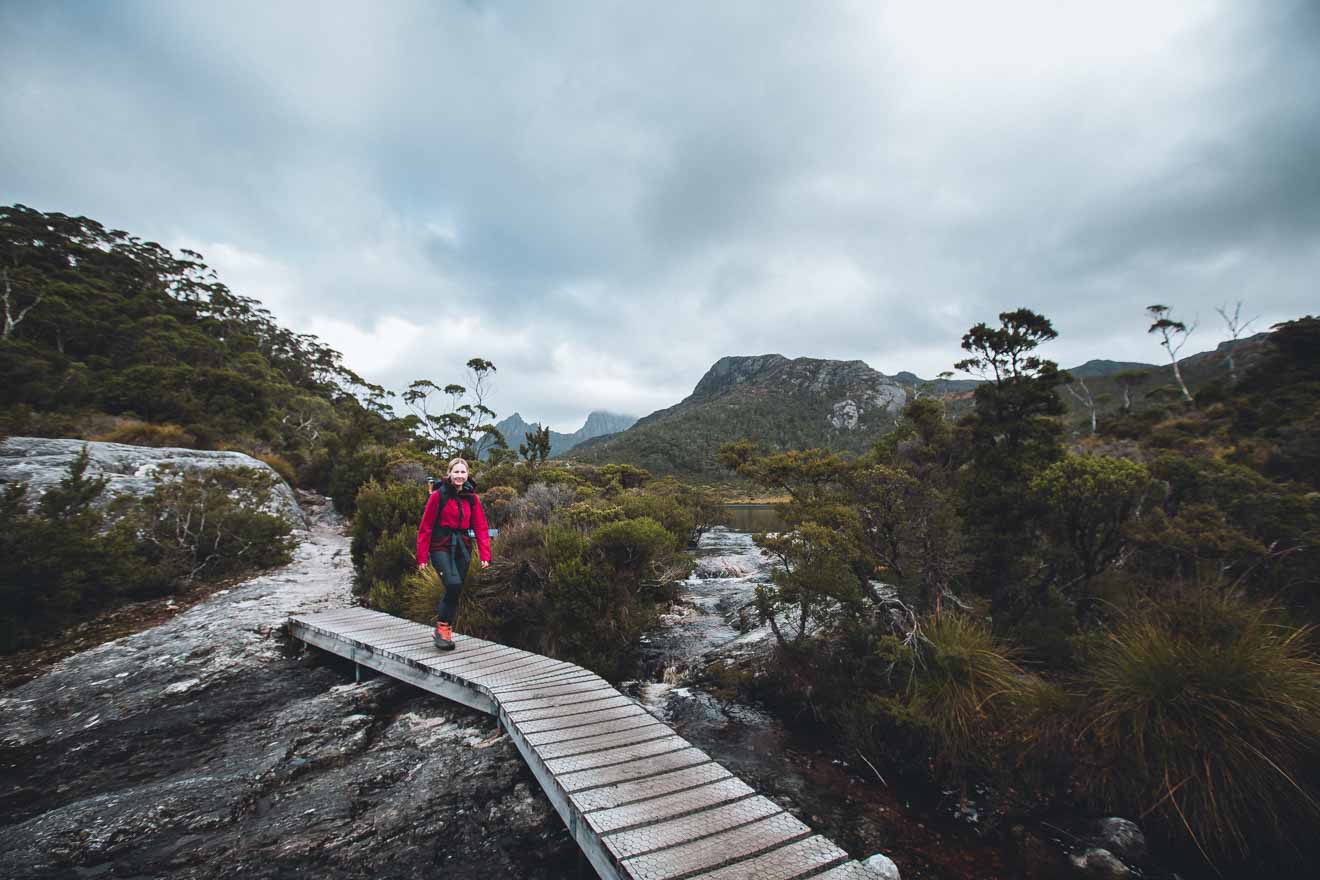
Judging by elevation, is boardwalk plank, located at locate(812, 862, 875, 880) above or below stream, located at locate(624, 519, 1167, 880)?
above

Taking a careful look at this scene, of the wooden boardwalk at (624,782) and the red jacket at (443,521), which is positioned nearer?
the wooden boardwalk at (624,782)

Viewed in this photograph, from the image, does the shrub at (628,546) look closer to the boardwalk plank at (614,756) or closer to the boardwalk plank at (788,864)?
the boardwalk plank at (614,756)

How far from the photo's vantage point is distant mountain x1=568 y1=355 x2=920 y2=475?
89500 mm

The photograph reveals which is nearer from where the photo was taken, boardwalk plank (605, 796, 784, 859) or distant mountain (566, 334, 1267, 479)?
boardwalk plank (605, 796, 784, 859)

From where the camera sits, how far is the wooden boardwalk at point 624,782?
2.39m

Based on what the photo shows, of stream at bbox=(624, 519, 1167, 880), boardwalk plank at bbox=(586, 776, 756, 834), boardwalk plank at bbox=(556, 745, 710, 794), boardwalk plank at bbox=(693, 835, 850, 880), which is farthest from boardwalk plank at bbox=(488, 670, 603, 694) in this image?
boardwalk plank at bbox=(693, 835, 850, 880)

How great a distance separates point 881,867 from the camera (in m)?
2.39

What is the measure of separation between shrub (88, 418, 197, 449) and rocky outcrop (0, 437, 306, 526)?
4.47m

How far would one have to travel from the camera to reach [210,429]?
20.3 meters

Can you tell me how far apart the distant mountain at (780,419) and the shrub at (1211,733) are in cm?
7084

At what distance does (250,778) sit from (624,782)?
10.2 feet

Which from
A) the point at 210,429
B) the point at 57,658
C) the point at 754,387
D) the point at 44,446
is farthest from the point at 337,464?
the point at 754,387

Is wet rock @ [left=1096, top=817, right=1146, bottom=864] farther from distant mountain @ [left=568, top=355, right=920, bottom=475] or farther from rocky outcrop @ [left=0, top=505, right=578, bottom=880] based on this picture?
distant mountain @ [left=568, top=355, right=920, bottom=475]

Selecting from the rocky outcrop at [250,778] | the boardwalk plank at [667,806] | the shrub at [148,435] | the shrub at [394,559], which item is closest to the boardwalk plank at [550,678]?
the rocky outcrop at [250,778]
